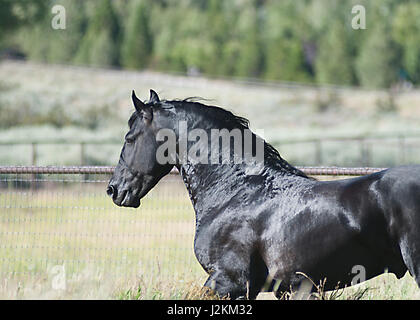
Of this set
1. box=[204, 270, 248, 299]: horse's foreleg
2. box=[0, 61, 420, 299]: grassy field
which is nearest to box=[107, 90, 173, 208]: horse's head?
box=[0, 61, 420, 299]: grassy field

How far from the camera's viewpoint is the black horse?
454 centimetres

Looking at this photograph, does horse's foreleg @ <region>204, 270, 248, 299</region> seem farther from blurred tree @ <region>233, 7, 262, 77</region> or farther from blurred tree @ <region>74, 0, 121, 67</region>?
blurred tree @ <region>74, 0, 121, 67</region>

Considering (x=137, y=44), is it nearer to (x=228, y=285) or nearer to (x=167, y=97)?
(x=167, y=97)

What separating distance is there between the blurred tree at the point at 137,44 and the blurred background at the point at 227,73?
0.52 feet

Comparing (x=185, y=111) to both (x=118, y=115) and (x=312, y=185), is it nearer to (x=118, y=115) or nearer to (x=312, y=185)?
(x=312, y=185)

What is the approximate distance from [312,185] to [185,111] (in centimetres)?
119

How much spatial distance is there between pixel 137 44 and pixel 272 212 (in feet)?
266

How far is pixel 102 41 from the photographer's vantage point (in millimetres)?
85188

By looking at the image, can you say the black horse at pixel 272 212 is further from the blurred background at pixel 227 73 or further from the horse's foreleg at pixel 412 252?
the blurred background at pixel 227 73

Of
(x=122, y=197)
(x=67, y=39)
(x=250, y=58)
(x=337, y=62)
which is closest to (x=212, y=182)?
(x=122, y=197)

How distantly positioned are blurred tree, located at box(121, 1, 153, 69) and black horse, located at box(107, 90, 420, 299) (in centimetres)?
7802

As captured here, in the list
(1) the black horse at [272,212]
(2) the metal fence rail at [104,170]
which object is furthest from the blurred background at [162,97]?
(1) the black horse at [272,212]
